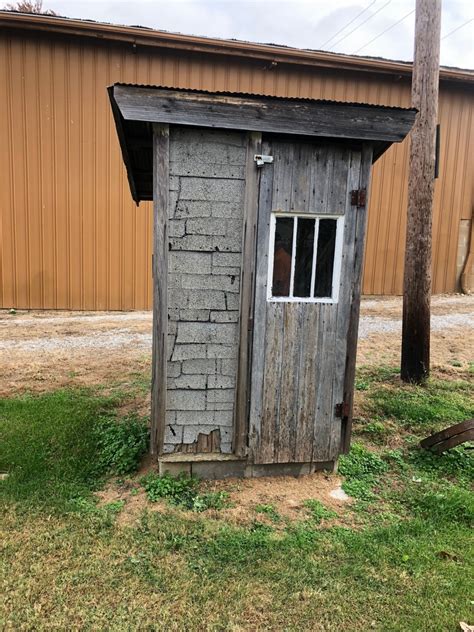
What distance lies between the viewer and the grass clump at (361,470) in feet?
10.8

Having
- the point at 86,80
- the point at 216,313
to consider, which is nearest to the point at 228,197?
the point at 216,313

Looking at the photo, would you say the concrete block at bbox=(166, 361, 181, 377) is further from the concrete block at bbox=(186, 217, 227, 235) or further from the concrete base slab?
the concrete block at bbox=(186, 217, 227, 235)

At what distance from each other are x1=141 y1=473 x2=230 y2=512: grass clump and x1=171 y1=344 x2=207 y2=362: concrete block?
87 cm

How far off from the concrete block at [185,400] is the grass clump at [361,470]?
119 centimetres

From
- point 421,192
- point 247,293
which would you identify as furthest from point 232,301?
point 421,192

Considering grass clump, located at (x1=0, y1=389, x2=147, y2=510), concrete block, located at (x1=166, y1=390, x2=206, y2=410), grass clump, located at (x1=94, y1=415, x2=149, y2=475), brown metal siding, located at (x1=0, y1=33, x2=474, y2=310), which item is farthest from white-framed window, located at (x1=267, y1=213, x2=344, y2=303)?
brown metal siding, located at (x1=0, y1=33, x2=474, y2=310)

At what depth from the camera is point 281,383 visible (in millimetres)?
3266

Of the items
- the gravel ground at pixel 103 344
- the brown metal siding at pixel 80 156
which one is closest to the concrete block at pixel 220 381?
the gravel ground at pixel 103 344

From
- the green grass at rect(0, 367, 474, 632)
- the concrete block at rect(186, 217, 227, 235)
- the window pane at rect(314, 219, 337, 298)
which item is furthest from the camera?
the window pane at rect(314, 219, 337, 298)

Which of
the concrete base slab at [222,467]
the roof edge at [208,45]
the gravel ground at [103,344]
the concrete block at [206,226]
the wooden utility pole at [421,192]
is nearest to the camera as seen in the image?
the concrete block at [206,226]

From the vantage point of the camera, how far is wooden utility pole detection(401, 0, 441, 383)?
200 inches

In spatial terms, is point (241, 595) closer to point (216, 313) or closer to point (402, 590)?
point (402, 590)

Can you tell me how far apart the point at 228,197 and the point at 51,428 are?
8.46 feet

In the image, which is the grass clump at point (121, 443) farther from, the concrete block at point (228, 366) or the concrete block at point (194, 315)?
the concrete block at point (194, 315)
